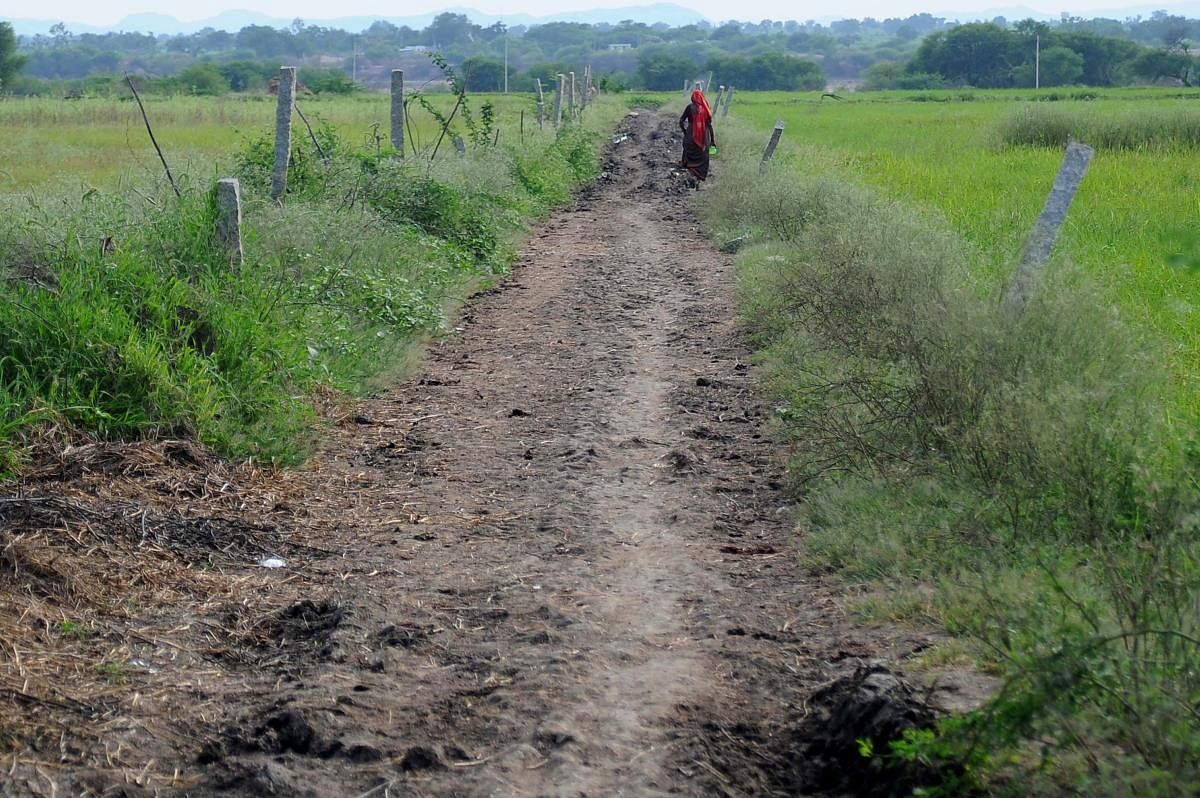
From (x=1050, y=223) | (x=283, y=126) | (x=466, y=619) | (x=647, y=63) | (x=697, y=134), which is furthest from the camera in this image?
(x=647, y=63)

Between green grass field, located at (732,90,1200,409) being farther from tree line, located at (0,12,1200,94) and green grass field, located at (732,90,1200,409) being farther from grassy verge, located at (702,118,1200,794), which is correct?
tree line, located at (0,12,1200,94)

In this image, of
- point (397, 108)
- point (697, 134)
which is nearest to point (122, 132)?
point (697, 134)

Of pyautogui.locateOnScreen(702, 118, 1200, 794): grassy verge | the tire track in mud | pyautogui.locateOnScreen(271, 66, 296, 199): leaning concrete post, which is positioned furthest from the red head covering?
the tire track in mud

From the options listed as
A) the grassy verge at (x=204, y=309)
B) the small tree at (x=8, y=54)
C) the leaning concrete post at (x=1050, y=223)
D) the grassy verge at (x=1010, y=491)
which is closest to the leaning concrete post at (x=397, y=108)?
the grassy verge at (x=204, y=309)

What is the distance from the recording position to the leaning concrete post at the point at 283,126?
9430 mm

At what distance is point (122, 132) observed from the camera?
28000 millimetres

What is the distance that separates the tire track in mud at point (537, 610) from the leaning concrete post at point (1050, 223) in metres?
1.54

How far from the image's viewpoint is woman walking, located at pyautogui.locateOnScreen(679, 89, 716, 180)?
19.1 metres

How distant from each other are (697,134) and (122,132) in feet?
50.5

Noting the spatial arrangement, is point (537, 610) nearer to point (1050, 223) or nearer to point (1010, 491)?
point (1010, 491)

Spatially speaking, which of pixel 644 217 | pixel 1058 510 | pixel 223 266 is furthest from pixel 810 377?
pixel 644 217

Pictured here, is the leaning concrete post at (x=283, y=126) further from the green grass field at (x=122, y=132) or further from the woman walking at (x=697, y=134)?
the woman walking at (x=697, y=134)

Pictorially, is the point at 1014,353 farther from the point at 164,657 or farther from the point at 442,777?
the point at 164,657

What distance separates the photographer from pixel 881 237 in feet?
26.4
